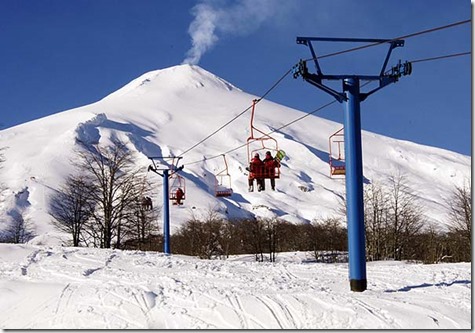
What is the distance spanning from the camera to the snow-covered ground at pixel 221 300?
8.00 metres

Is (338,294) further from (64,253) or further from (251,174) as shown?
(64,253)

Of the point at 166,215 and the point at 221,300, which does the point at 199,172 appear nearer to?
the point at 166,215

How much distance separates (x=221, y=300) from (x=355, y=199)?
121 inches

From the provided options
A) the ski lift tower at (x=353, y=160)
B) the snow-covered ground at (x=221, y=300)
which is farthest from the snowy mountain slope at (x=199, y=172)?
the ski lift tower at (x=353, y=160)

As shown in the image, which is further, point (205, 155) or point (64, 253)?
point (205, 155)

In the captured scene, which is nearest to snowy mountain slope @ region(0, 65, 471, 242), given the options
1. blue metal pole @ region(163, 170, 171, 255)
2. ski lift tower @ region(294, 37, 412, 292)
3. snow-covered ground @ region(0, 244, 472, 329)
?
blue metal pole @ region(163, 170, 171, 255)

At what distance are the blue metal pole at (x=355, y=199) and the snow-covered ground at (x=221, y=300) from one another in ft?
1.26

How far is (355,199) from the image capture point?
1022 centimetres

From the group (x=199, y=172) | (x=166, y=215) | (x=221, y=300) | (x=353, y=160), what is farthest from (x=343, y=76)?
(x=199, y=172)

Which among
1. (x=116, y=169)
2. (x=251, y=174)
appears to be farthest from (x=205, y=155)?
(x=251, y=174)

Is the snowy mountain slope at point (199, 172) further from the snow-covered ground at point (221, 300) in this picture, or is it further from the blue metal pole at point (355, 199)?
the blue metal pole at point (355, 199)

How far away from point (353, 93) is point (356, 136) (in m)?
0.81

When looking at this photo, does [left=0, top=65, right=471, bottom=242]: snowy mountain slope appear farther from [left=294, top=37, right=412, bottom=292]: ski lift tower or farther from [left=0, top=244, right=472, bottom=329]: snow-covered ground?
[left=294, top=37, right=412, bottom=292]: ski lift tower

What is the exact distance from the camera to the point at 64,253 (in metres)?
16.3
